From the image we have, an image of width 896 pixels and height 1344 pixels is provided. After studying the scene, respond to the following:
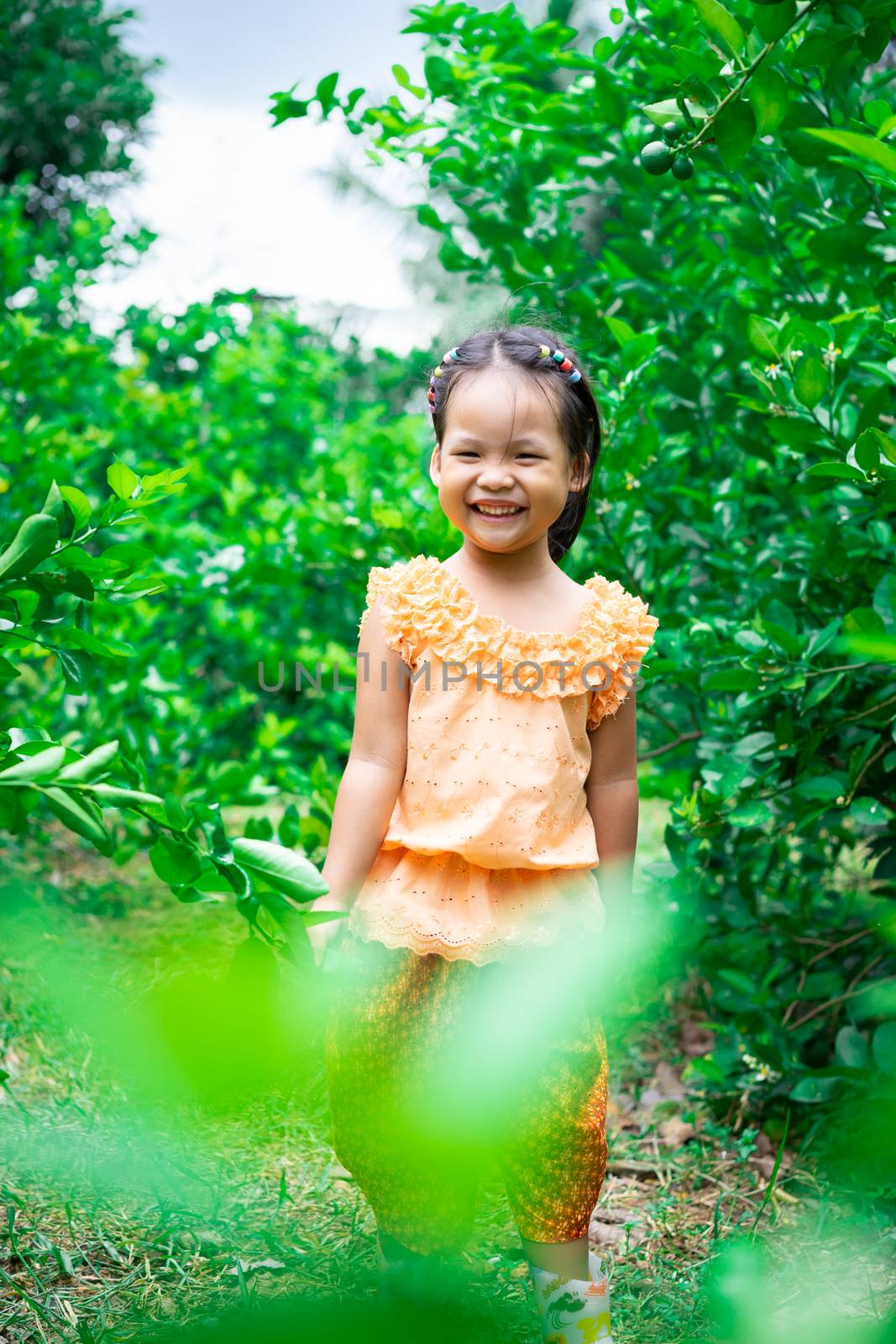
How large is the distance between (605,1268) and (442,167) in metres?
2.00

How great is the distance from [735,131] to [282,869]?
0.89 meters

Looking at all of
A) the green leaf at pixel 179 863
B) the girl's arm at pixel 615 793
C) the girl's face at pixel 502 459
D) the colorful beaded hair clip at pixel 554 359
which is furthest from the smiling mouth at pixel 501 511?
the green leaf at pixel 179 863

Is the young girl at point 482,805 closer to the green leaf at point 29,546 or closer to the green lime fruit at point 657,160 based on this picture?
the green lime fruit at point 657,160

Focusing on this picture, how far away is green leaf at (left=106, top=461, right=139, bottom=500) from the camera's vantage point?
4.03 feet

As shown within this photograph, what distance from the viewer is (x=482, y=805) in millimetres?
1471

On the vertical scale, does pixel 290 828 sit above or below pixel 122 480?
below

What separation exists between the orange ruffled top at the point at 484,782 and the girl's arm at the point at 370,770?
2 centimetres

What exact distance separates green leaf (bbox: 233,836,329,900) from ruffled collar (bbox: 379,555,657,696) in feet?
2.46

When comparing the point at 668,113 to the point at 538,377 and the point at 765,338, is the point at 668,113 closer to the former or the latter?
the point at 538,377

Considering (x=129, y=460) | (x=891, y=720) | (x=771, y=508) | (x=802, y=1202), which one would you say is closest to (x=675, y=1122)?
(x=802, y=1202)

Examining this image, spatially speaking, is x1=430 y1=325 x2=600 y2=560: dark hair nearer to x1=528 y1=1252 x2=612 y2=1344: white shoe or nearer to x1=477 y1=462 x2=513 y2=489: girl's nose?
x1=477 y1=462 x2=513 y2=489: girl's nose

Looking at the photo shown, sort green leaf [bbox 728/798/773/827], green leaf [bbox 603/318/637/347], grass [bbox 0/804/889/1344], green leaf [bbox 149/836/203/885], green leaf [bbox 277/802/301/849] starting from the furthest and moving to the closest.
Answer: green leaf [bbox 277/802/301/849]
green leaf [bbox 603/318/637/347]
green leaf [bbox 728/798/773/827]
green leaf [bbox 149/836/203/885]
grass [bbox 0/804/889/1344]

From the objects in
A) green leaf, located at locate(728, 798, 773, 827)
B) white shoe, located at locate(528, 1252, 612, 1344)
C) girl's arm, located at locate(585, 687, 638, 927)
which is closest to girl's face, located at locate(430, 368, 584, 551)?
girl's arm, located at locate(585, 687, 638, 927)

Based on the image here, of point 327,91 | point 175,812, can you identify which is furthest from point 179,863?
point 327,91
